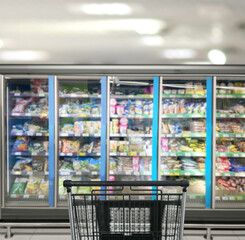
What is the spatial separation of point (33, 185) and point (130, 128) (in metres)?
1.41

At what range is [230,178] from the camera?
3.30 m

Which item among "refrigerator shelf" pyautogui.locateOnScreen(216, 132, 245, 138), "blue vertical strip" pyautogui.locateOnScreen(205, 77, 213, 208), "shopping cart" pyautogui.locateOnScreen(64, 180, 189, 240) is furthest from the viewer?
"refrigerator shelf" pyautogui.locateOnScreen(216, 132, 245, 138)

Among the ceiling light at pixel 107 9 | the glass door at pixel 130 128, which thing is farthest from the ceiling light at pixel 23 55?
the glass door at pixel 130 128

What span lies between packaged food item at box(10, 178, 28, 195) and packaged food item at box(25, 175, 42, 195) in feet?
0.18

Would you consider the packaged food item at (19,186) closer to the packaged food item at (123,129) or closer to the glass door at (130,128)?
the glass door at (130,128)

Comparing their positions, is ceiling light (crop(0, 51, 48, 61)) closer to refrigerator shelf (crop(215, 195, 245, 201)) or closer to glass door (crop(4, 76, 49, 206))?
glass door (crop(4, 76, 49, 206))

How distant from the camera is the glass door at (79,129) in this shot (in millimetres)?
3088

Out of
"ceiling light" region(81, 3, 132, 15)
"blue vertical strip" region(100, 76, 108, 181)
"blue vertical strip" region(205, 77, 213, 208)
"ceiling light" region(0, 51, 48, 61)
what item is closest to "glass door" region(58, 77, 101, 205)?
"blue vertical strip" region(100, 76, 108, 181)

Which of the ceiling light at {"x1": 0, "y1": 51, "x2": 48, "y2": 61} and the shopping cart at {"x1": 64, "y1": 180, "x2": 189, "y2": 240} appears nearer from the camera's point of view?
the shopping cart at {"x1": 64, "y1": 180, "x2": 189, "y2": 240}

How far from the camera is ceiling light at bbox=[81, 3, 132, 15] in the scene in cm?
266

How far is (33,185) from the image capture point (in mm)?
3193

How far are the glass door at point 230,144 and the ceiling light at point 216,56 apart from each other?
32 centimetres

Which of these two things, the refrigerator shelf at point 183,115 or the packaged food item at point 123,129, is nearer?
the refrigerator shelf at point 183,115

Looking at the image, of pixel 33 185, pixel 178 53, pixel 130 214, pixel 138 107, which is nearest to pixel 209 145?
pixel 138 107
